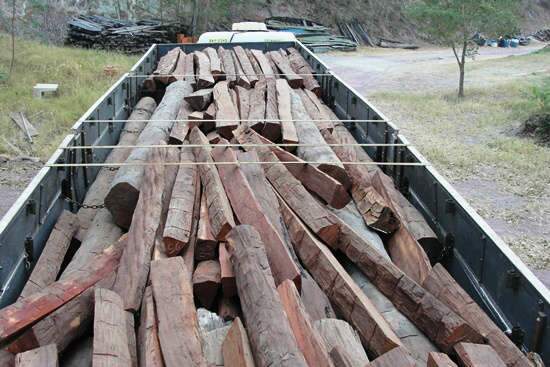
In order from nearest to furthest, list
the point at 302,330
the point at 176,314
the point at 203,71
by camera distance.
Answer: the point at 302,330, the point at 176,314, the point at 203,71

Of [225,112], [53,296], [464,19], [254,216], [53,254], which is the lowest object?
[53,254]

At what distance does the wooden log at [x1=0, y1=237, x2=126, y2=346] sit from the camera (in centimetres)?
277

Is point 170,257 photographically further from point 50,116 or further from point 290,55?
point 50,116

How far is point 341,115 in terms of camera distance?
741cm

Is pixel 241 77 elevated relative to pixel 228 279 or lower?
elevated

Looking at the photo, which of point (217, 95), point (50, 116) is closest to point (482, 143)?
point (217, 95)

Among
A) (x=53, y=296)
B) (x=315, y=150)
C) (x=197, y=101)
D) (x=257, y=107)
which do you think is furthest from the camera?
(x=197, y=101)

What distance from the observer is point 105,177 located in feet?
16.9

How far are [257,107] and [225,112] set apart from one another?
445mm

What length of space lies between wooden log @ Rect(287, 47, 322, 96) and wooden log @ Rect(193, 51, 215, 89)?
1229 mm

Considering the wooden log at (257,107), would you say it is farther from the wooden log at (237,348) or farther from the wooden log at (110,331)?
the wooden log at (237,348)

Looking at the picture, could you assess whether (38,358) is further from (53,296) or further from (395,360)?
(395,360)

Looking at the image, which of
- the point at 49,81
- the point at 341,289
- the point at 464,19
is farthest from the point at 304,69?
the point at 464,19

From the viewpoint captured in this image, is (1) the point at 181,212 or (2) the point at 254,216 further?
(1) the point at 181,212
